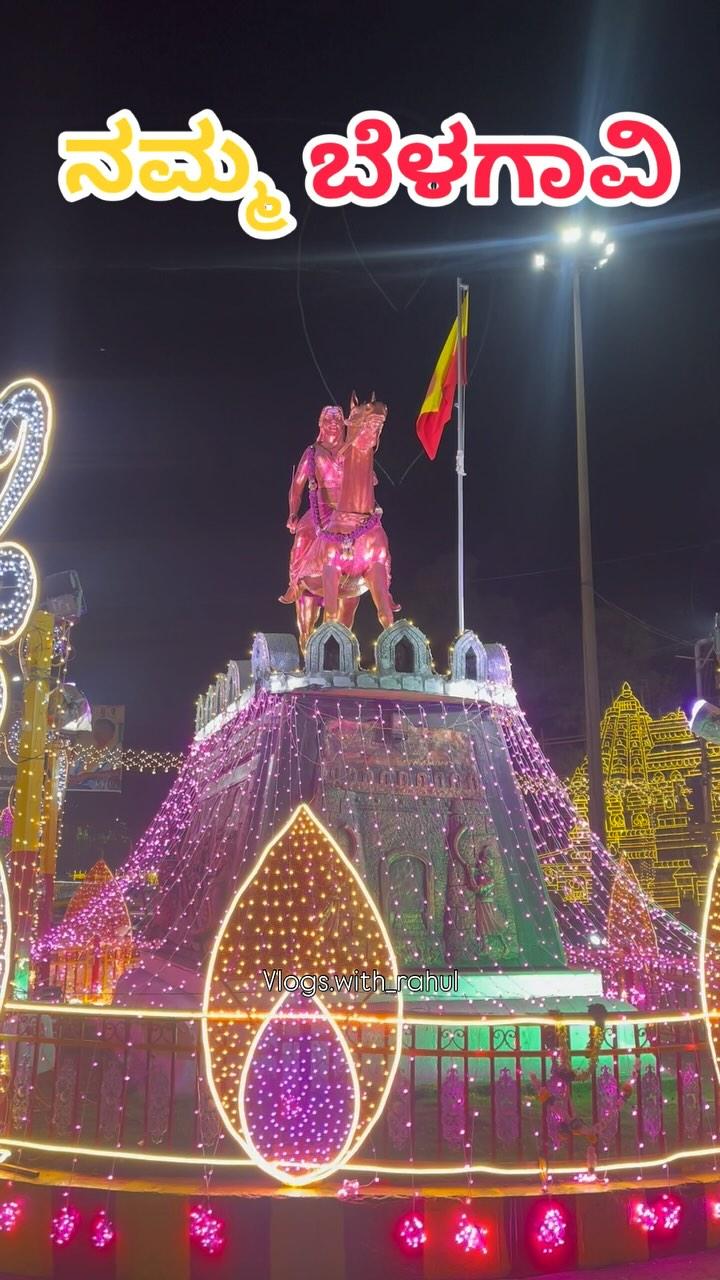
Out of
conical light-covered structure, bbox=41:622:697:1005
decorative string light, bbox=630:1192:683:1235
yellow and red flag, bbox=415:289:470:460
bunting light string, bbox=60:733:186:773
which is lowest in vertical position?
decorative string light, bbox=630:1192:683:1235

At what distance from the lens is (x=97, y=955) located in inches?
593

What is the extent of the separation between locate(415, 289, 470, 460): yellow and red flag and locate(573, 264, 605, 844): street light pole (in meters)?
1.95

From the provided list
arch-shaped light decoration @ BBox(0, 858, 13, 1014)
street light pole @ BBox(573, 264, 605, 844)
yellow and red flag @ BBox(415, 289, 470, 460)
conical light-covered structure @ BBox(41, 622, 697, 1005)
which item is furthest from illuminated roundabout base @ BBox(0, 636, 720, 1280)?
yellow and red flag @ BBox(415, 289, 470, 460)

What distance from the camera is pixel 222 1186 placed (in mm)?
6312

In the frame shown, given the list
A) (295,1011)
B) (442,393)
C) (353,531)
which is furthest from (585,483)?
(295,1011)

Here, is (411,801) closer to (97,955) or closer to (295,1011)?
(97,955)

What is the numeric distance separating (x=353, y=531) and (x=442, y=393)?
374 centimetres

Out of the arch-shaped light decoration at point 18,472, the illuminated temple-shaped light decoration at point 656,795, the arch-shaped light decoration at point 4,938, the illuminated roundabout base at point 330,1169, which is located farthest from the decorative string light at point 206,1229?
the illuminated temple-shaped light decoration at point 656,795

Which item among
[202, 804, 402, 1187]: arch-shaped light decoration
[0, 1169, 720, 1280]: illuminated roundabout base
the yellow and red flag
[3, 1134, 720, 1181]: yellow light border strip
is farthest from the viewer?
the yellow and red flag

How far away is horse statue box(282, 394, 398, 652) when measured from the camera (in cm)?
1441

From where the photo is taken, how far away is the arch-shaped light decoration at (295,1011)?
5.91 m

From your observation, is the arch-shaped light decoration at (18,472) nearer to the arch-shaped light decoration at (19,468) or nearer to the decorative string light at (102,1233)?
the arch-shaped light decoration at (19,468)

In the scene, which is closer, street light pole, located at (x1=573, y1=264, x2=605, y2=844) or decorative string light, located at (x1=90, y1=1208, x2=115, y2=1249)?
decorative string light, located at (x1=90, y1=1208, x2=115, y2=1249)

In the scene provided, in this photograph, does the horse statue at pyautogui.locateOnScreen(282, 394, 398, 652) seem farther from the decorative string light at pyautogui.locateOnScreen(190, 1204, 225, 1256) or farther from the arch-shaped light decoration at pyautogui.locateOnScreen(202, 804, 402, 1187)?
the decorative string light at pyautogui.locateOnScreen(190, 1204, 225, 1256)
